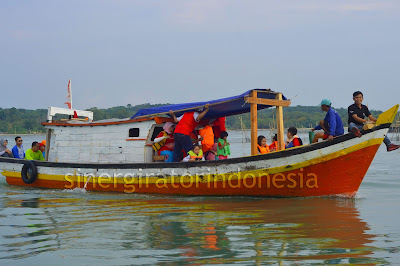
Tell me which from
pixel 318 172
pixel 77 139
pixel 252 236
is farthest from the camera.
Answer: pixel 77 139

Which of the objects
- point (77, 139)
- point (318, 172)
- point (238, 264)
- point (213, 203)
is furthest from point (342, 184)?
point (77, 139)

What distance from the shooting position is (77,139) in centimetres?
1531

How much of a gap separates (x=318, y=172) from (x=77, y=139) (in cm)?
710

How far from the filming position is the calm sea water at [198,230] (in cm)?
741

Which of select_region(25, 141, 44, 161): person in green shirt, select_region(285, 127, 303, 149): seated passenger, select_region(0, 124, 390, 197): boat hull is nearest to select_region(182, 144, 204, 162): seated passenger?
select_region(0, 124, 390, 197): boat hull

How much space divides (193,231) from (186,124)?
14.2ft

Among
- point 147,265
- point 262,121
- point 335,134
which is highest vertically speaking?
point 262,121

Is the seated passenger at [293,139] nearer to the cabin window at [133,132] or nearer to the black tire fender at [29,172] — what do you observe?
the cabin window at [133,132]

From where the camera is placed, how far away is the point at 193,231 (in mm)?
9148

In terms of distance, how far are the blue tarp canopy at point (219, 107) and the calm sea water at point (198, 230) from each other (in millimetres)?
2138

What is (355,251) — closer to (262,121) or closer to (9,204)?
(9,204)

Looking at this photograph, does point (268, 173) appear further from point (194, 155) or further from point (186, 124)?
point (186, 124)

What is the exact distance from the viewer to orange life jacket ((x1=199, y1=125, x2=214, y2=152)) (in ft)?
44.0

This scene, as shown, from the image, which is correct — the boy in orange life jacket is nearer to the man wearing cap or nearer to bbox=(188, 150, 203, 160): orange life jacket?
bbox=(188, 150, 203, 160): orange life jacket
